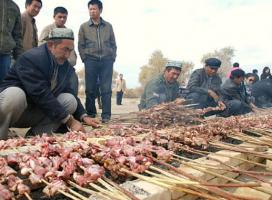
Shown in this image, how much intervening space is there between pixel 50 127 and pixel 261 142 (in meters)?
2.81

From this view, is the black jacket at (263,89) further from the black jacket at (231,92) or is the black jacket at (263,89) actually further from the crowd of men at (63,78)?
the black jacket at (231,92)

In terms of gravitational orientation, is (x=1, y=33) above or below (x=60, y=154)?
above

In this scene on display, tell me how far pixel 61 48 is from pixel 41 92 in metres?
0.62

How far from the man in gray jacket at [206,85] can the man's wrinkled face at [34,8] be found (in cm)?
374

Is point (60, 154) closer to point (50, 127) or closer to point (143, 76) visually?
point (50, 127)

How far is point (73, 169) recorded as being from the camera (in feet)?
7.47

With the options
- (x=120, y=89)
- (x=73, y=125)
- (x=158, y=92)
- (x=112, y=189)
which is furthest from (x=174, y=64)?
(x=120, y=89)

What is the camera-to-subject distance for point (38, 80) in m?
4.64

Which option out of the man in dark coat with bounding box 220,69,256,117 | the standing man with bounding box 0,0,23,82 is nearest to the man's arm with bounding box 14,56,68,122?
the standing man with bounding box 0,0,23,82

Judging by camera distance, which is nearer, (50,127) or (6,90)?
(6,90)

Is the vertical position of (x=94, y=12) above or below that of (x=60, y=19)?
above

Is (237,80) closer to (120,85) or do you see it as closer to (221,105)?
(221,105)

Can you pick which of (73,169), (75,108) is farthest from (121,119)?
(73,169)

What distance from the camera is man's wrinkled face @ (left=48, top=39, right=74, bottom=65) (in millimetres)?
4730
